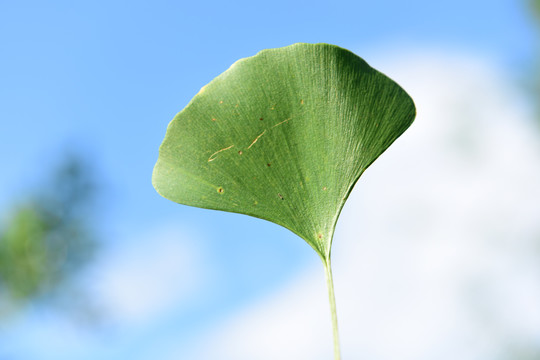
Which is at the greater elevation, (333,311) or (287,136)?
(287,136)

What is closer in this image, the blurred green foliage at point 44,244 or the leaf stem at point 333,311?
the leaf stem at point 333,311

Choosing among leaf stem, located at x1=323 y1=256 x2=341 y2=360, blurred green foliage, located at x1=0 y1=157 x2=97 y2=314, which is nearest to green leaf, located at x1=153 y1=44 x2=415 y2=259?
leaf stem, located at x1=323 y1=256 x2=341 y2=360

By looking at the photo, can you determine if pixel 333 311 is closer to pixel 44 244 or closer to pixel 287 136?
pixel 287 136

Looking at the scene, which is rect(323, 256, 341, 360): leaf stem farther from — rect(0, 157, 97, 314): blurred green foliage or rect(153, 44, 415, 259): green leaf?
rect(0, 157, 97, 314): blurred green foliage

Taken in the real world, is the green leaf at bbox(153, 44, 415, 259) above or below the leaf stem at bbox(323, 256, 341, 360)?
above

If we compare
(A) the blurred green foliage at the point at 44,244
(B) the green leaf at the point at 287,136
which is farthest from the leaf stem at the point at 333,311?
(A) the blurred green foliage at the point at 44,244

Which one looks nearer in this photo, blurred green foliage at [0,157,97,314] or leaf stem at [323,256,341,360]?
leaf stem at [323,256,341,360]

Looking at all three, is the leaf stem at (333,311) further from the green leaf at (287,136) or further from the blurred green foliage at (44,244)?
the blurred green foliage at (44,244)

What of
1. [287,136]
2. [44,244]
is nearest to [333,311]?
[287,136]
